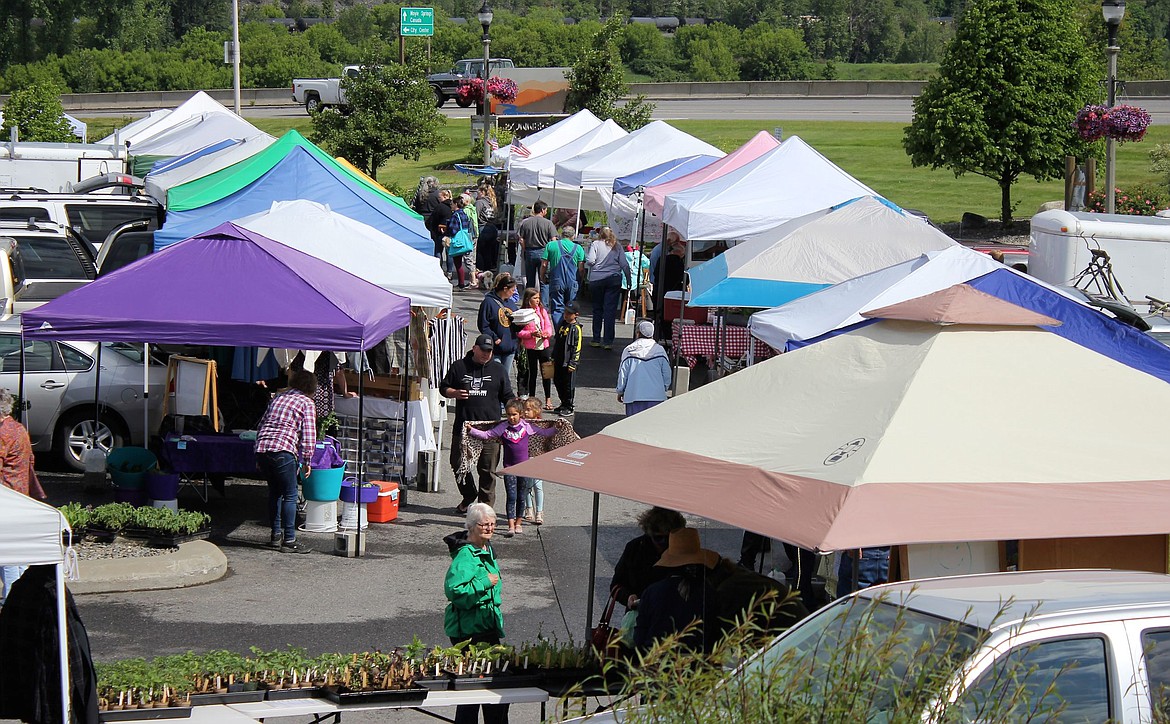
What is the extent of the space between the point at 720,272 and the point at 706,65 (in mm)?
70381

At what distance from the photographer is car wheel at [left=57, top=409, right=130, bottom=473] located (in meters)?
14.1

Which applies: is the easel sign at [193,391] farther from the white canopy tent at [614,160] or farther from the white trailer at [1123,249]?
the white canopy tent at [614,160]

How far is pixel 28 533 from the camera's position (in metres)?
6.32

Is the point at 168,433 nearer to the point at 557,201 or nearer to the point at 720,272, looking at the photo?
the point at 720,272

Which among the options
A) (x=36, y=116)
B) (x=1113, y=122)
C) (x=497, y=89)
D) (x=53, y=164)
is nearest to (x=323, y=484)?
(x=1113, y=122)

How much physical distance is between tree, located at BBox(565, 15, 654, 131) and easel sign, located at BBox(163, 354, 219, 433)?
26988 mm

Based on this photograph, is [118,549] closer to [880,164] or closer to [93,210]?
[93,210]

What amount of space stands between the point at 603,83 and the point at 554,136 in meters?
9.36

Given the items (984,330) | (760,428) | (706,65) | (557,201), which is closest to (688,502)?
(760,428)

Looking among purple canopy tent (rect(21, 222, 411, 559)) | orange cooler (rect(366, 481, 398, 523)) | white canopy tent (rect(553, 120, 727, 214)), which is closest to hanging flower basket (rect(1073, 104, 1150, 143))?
white canopy tent (rect(553, 120, 727, 214))

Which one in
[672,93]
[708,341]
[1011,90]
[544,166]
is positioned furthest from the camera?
[672,93]

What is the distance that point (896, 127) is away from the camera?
52.8m

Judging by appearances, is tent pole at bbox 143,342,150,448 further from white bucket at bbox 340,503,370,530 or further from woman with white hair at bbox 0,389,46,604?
woman with white hair at bbox 0,389,46,604

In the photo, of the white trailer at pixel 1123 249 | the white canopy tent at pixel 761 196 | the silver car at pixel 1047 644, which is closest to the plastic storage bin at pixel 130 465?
the white canopy tent at pixel 761 196
